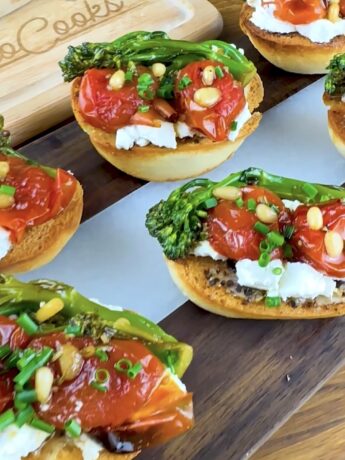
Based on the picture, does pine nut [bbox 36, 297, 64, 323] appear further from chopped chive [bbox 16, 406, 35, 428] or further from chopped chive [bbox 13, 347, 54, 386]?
chopped chive [bbox 16, 406, 35, 428]

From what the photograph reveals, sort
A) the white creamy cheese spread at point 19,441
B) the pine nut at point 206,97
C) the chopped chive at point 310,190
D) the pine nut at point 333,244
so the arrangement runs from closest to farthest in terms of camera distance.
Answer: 1. the white creamy cheese spread at point 19,441
2. the pine nut at point 333,244
3. the chopped chive at point 310,190
4. the pine nut at point 206,97

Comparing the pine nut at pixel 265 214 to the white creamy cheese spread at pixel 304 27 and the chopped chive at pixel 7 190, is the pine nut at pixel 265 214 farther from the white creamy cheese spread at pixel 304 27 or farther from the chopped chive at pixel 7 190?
the white creamy cheese spread at pixel 304 27

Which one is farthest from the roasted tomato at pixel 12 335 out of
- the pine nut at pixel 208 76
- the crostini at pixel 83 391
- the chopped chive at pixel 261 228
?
the pine nut at pixel 208 76

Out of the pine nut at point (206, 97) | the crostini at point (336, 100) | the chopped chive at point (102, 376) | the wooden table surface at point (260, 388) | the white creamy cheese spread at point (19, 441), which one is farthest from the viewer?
the crostini at point (336, 100)

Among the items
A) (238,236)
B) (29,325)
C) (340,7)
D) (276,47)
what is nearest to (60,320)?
(29,325)

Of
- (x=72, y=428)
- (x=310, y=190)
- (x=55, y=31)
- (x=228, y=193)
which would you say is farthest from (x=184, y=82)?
(x=72, y=428)

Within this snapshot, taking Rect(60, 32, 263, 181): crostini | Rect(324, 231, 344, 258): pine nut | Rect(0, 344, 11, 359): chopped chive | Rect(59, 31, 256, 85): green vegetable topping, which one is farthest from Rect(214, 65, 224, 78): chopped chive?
Rect(0, 344, 11, 359): chopped chive

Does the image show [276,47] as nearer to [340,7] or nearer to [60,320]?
[340,7]

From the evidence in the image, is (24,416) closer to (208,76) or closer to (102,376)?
(102,376)
